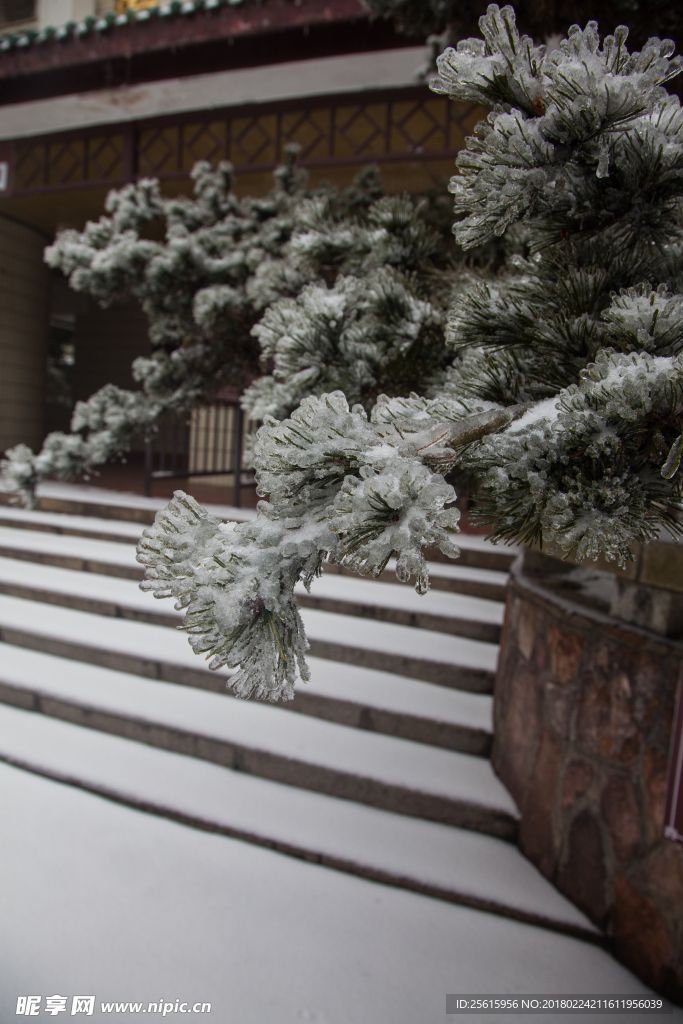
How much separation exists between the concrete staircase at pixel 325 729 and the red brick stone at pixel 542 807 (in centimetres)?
6

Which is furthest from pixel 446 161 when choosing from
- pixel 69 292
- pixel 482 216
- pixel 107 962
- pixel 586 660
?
pixel 69 292

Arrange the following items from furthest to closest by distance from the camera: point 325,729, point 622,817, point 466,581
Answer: point 466,581 → point 325,729 → point 622,817

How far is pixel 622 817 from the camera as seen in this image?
6.47 feet

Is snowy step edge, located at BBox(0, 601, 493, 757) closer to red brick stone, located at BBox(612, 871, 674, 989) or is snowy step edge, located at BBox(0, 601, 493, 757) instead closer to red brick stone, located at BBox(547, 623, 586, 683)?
red brick stone, located at BBox(547, 623, 586, 683)

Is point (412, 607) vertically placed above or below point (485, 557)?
below

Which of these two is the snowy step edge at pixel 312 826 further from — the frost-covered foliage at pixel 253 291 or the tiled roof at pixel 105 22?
the tiled roof at pixel 105 22

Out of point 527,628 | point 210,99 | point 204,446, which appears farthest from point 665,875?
point 204,446

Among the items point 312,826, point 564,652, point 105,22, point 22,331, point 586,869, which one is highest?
point 105,22

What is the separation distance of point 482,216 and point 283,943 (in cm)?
229

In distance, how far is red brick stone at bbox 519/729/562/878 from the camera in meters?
2.24

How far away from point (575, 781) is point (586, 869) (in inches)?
12.1

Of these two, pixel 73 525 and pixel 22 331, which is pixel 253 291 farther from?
pixel 22 331

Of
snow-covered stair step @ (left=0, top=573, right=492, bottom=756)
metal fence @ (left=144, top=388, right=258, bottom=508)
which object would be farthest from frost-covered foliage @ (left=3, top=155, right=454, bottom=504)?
metal fence @ (left=144, top=388, right=258, bottom=508)

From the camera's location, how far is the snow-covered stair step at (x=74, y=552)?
445 cm
